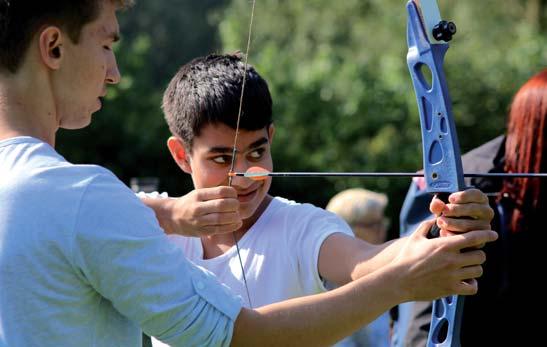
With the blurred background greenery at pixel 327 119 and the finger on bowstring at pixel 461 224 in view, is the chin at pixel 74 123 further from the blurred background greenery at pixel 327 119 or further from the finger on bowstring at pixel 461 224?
the blurred background greenery at pixel 327 119

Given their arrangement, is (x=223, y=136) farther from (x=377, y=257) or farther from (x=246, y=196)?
(x=377, y=257)

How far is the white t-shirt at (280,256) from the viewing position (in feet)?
7.54

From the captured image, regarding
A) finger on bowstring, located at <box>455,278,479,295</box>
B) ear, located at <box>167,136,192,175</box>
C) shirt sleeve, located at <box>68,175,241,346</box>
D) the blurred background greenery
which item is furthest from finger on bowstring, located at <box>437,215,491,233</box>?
the blurred background greenery

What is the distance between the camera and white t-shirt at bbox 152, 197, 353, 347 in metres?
2.30

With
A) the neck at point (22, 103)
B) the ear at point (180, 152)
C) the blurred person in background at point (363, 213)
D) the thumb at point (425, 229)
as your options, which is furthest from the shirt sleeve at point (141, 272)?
the blurred person in background at point (363, 213)

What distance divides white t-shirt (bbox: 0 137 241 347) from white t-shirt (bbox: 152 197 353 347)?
67 centimetres

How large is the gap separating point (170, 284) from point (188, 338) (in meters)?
0.11

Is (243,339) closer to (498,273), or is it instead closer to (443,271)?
(443,271)

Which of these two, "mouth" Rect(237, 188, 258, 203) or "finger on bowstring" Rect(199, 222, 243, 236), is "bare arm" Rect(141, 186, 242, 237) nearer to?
"finger on bowstring" Rect(199, 222, 243, 236)

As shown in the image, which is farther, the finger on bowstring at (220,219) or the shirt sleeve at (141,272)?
the finger on bowstring at (220,219)

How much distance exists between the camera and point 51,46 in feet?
5.62

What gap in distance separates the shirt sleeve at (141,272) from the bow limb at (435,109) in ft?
1.97

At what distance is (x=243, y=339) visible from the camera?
1678 millimetres

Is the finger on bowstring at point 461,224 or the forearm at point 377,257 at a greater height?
the finger on bowstring at point 461,224
